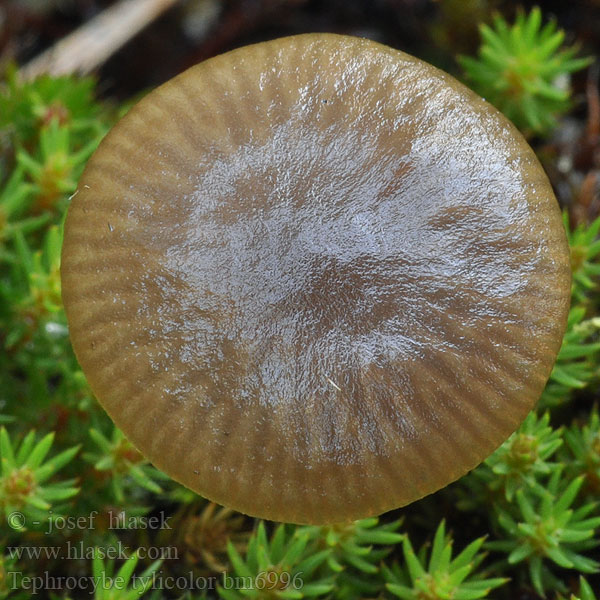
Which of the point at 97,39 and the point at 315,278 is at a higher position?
the point at 97,39

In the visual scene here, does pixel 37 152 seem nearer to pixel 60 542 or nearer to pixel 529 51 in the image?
pixel 60 542

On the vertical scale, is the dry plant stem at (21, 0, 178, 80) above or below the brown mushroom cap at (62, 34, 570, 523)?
above

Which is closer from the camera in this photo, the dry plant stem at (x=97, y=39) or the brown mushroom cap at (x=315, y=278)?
the brown mushroom cap at (x=315, y=278)

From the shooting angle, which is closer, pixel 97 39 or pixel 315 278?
pixel 315 278

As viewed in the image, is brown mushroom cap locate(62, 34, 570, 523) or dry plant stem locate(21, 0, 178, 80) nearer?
brown mushroom cap locate(62, 34, 570, 523)

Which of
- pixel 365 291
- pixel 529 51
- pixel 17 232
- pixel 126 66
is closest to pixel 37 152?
pixel 17 232
